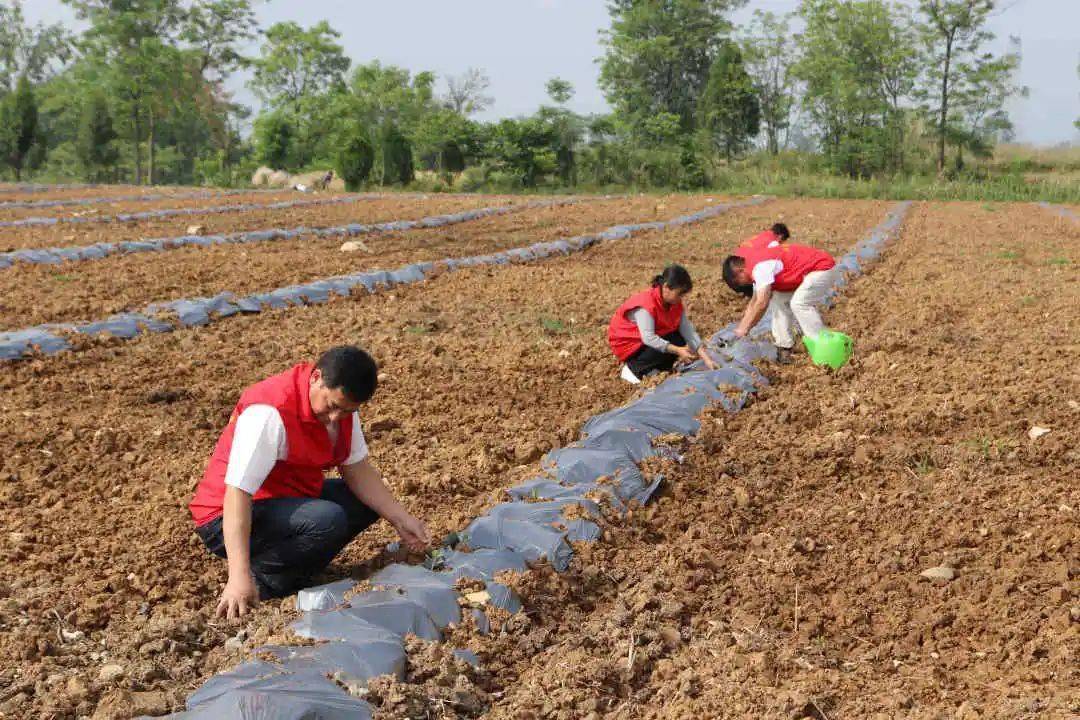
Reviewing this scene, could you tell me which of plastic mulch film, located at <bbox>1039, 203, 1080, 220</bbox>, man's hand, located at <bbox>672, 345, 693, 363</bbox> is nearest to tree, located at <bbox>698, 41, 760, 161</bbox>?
plastic mulch film, located at <bbox>1039, 203, 1080, 220</bbox>

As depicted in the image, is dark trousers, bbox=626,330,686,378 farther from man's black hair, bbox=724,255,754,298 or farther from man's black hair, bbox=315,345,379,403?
man's black hair, bbox=315,345,379,403

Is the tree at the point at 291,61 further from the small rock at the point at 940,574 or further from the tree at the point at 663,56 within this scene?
the small rock at the point at 940,574

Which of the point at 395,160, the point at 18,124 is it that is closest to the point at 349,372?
Answer: the point at 395,160

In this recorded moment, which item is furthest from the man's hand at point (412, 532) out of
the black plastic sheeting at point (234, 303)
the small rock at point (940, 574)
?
the black plastic sheeting at point (234, 303)

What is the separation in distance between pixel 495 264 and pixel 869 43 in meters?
26.6

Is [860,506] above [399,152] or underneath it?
underneath

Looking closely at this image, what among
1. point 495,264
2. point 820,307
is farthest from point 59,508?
point 495,264

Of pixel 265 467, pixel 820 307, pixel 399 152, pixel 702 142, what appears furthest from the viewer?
pixel 702 142

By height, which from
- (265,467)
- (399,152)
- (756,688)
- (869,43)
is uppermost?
(869,43)

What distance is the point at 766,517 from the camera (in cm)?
372

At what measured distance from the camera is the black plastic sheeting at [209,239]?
30.0ft

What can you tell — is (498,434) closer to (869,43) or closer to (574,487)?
(574,487)

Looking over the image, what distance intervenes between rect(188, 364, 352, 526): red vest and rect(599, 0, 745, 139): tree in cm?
3235

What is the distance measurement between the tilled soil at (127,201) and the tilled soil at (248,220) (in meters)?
0.36
